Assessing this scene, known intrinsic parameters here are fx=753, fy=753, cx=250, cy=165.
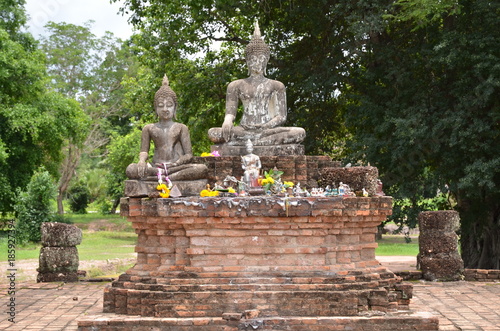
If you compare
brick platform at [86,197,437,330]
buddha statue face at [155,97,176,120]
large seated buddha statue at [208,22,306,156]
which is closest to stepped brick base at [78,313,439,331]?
brick platform at [86,197,437,330]

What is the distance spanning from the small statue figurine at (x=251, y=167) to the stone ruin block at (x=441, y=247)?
4.67 meters

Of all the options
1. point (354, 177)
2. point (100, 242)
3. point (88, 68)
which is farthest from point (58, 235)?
point (88, 68)

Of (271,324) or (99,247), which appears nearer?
(271,324)

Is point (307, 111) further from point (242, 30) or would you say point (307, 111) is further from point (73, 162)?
point (73, 162)

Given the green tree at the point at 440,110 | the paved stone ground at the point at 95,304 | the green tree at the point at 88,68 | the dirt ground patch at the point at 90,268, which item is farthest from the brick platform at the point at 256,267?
the green tree at the point at 88,68

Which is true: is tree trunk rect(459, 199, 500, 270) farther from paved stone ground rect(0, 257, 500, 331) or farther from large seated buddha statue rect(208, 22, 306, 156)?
large seated buddha statue rect(208, 22, 306, 156)

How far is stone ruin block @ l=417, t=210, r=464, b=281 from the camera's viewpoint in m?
13.2

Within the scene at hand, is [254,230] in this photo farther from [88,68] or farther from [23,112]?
[88,68]

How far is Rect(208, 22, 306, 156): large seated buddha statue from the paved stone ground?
281 centimetres

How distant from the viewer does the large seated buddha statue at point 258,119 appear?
1063cm

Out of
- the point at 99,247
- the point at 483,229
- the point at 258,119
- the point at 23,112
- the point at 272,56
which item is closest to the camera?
the point at 258,119

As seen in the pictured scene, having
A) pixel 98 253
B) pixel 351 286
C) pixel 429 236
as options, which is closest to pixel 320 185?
pixel 351 286

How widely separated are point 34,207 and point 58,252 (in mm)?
11981

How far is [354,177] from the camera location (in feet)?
31.7
